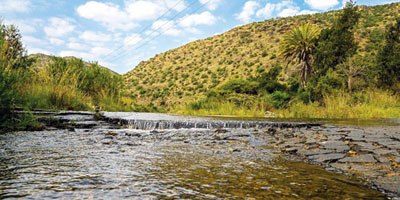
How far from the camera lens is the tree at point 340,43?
742 inches

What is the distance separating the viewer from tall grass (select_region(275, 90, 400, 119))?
1136cm

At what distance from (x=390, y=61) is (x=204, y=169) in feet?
57.5

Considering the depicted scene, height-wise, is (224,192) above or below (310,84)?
below

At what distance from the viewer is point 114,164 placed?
312cm

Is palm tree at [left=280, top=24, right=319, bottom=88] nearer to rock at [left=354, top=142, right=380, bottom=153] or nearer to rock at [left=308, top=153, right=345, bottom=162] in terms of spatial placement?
rock at [left=354, top=142, right=380, bottom=153]

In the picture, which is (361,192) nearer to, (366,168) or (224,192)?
(366,168)

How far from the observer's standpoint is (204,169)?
3020mm

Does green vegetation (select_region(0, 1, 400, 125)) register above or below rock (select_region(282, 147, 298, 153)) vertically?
above

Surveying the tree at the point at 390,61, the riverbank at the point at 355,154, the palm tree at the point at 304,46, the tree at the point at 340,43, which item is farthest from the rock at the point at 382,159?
the palm tree at the point at 304,46

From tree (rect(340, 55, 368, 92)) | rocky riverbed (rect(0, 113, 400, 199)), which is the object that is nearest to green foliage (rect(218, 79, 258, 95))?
tree (rect(340, 55, 368, 92))

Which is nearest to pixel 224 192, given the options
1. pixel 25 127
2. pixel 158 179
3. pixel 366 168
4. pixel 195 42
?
pixel 158 179

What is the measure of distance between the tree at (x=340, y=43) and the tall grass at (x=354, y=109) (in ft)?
20.7

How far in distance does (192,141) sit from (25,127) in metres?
3.70

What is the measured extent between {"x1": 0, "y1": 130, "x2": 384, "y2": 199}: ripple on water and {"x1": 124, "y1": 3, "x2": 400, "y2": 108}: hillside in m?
31.2
